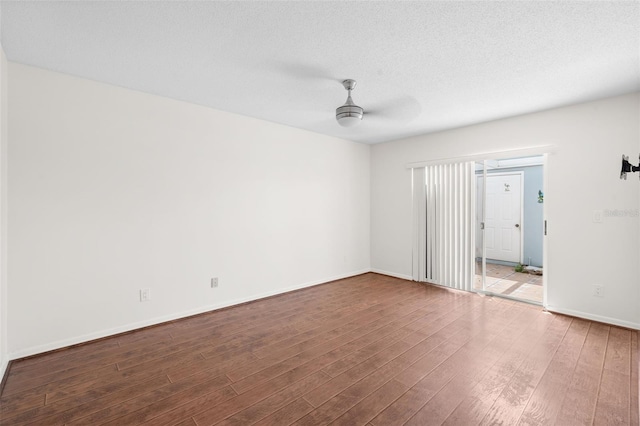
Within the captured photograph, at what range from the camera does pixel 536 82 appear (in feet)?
9.32

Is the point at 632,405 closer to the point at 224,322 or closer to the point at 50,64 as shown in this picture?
the point at 224,322

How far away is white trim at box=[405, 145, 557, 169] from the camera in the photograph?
366 cm

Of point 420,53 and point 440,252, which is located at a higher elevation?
point 420,53

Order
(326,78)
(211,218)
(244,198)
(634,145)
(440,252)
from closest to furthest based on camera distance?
(326,78) < (634,145) < (211,218) < (244,198) < (440,252)

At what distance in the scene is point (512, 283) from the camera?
196 inches

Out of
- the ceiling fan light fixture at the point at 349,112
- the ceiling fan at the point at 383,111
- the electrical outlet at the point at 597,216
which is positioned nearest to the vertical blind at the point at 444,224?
the ceiling fan at the point at 383,111

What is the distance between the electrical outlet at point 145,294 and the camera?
124 inches

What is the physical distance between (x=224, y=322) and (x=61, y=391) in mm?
1459

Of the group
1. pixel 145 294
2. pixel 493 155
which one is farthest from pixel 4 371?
pixel 493 155

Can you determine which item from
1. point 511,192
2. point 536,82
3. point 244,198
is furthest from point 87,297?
point 511,192

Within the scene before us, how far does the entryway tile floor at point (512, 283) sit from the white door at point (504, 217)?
0.52 m

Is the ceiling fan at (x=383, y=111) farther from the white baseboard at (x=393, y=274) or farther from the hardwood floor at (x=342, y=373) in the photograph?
the white baseboard at (x=393, y=274)

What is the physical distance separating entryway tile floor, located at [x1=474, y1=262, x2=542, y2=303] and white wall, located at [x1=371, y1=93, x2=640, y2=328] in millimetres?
708

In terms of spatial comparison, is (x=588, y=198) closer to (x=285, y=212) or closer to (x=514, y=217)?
(x=514, y=217)
